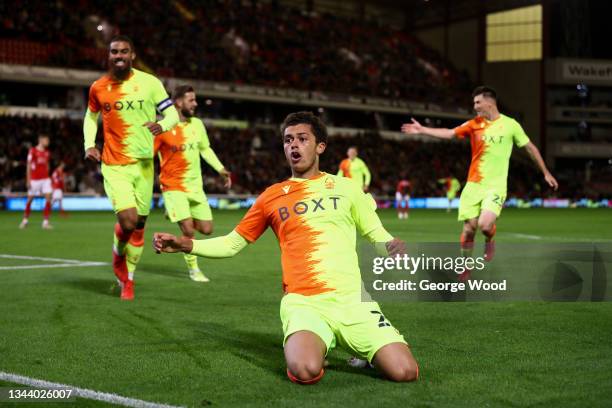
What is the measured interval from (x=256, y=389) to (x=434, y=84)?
190 feet

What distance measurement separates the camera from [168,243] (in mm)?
4695

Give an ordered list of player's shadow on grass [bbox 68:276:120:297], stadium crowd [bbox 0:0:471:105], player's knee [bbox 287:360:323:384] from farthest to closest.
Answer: stadium crowd [bbox 0:0:471:105] → player's shadow on grass [bbox 68:276:120:297] → player's knee [bbox 287:360:323:384]

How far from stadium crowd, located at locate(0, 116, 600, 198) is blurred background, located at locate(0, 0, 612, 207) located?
95mm

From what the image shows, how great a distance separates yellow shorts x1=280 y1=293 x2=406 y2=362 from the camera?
4754mm

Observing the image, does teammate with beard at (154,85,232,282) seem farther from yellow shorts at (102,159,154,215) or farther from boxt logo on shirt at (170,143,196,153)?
yellow shorts at (102,159,154,215)

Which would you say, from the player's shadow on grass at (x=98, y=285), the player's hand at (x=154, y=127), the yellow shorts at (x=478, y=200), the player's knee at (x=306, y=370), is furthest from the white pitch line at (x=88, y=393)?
the yellow shorts at (x=478, y=200)

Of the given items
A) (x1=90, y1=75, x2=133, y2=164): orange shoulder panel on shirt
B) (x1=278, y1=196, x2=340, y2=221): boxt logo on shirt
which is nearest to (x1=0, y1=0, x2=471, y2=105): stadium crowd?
(x1=90, y1=75, x2=133, y2=164): orange shoulder panel on shirt

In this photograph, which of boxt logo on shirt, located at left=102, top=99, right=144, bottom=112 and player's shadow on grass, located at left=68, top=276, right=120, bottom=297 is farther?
player's shadow on grass, located at left=68, top=276, right=120, bottom=297

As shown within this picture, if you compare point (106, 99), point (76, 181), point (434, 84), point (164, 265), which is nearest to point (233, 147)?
point (76, 181)

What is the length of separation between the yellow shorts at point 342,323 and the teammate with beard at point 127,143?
147 inches

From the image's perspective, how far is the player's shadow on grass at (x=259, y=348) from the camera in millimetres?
4992

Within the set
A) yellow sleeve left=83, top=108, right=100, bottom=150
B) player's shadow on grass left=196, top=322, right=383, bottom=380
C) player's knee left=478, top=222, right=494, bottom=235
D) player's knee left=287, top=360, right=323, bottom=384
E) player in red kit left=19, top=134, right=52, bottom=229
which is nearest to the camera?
player's knee left=287, top=360, right=323, bottom=384

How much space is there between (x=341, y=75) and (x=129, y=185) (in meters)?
45.9

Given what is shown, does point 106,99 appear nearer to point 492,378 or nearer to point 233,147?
point 492,378
